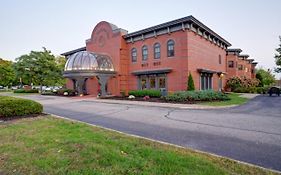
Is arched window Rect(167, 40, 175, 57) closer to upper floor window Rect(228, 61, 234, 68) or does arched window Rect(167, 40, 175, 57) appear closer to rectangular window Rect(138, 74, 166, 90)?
rectangular window Rect(138, 74, 166, 90)

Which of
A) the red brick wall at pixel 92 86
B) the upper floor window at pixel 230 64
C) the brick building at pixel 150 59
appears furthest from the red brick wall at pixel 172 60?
the upper floor window at pixel 230 64

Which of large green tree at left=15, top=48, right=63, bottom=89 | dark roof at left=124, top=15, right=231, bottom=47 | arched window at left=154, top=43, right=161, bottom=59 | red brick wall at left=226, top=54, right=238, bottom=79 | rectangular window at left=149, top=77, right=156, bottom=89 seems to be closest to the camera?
dark roof at left=124, top=15, right=231, bottom=47

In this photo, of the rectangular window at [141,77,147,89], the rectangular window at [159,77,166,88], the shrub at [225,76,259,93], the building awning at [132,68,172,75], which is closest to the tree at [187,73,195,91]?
the building awning at [132,68,172,75]

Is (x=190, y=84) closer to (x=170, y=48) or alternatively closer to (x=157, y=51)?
(x=170, y=48)

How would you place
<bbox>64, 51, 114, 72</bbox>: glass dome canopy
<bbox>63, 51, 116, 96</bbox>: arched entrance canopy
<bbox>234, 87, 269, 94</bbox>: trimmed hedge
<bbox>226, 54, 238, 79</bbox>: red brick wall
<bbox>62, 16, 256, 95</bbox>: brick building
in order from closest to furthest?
<bbox>62, 16, 256, 95</bbox>: brick building
<bbox>63, 51, 116, 96</bbox>: arched entrance canopy
<bbox>64, 51, 114, 72</bbox>: glass dome canopy
<bbox>234, 87, 269, 94</bbox>: trimmed hedge
<bbox>226, 54, 238, 79</bbox>: red brick wall

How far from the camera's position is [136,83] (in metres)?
28.5

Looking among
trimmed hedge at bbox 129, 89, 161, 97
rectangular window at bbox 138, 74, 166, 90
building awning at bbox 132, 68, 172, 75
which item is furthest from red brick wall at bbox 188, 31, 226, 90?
trimmed hedge at bbox 129, 89, 161, 97

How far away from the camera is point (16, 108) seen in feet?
34.5

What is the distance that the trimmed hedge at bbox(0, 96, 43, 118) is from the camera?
10.2 metres

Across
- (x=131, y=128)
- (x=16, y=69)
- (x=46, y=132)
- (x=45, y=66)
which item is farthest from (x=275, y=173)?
(x=16, y=69)

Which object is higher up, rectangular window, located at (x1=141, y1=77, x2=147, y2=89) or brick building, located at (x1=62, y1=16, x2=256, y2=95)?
brick building, located at (x1=62, y1=16, x2=256, y2=95)

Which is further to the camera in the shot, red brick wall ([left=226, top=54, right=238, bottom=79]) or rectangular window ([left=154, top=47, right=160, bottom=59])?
red brick wall ([left=226, top=54, right=238, bottom=79])

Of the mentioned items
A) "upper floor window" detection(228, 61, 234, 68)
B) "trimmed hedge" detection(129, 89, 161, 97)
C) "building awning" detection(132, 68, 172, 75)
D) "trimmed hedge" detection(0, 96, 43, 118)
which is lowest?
"trimmed hedge" detection(0, 96, 43, 118)

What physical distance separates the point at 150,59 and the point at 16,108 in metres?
18.4
